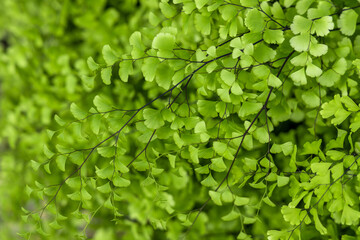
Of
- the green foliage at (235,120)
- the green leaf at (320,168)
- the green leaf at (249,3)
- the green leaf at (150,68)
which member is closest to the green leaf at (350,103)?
the green foliage at (235,120)

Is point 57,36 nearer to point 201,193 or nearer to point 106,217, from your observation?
point 106,217

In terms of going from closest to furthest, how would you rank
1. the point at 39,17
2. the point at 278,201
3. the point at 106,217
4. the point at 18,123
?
the point at 278,201 < the point at 106,217 < the point at 18,123 < the point at 39,17

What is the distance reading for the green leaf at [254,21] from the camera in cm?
68

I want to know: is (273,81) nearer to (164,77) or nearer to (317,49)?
(317,49)

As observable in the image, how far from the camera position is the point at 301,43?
0.67 metres

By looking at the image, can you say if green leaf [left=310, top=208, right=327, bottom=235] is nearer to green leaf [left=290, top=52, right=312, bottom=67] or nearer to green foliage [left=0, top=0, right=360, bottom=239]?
green foliage [left=0, top=0, right=360, bottom=239]

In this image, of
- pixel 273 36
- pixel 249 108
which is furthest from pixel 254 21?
pixel 249 108

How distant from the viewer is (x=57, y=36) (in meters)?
1.70

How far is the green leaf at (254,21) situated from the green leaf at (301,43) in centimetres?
6

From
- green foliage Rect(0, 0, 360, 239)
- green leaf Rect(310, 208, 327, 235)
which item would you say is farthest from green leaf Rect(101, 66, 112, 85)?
green leaf Rect(310, 208, 327, 235)

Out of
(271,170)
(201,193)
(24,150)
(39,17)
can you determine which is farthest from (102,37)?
(271,170)

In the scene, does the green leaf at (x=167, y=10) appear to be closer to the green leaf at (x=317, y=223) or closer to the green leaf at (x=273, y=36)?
the green leaf at (x=273, y=36)

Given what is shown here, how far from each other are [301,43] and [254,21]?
84 millimetres

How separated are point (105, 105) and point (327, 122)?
508mm
